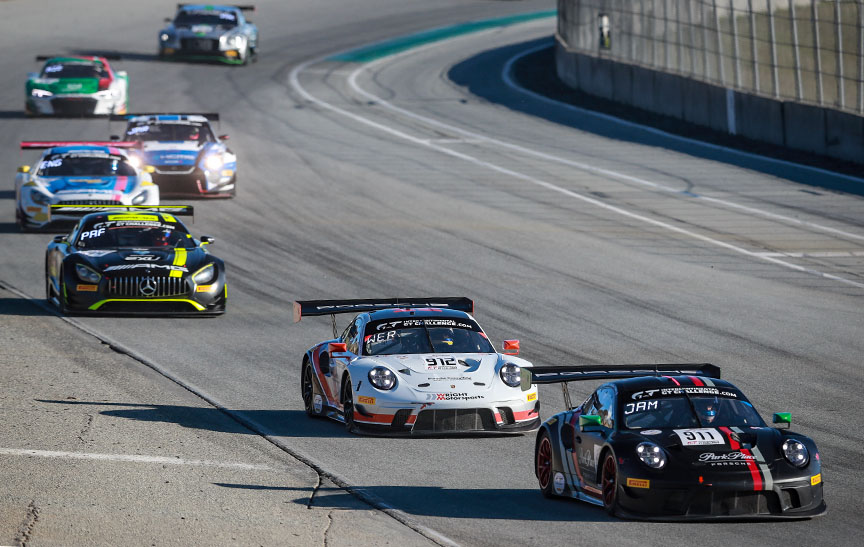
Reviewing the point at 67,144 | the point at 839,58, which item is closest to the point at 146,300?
the point at 67,144

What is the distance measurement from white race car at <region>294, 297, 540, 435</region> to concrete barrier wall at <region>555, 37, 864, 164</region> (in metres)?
17.9

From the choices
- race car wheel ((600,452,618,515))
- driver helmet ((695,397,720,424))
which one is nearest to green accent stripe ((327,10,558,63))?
driver helmet ((695,397,720,424))

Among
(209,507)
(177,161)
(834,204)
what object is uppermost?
(209,507)

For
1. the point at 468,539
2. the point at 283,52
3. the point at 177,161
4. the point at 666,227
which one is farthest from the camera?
the point at 283,52

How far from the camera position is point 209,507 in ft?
→ 32.6

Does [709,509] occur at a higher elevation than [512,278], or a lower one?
higher

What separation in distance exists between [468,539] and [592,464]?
4.18ft

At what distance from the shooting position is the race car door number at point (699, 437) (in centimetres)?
959

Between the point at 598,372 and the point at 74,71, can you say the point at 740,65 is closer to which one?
the point at 74,71

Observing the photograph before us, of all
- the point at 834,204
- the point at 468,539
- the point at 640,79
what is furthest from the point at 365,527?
the point at 640,79

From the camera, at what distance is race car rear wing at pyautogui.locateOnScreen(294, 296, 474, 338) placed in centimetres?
1390

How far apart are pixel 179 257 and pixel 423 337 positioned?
259 inches

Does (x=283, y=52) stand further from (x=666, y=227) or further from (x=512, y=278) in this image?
(x=512, y=278)

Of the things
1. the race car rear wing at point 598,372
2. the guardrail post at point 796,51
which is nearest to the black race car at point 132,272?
the race car rear wing at point 598,372
